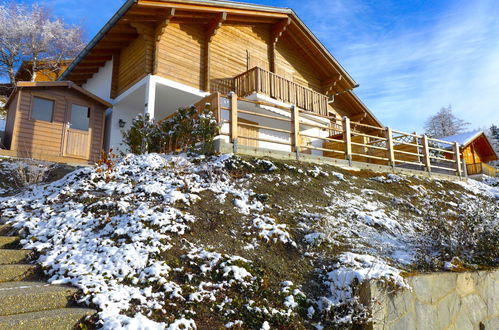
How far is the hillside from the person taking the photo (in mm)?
3445

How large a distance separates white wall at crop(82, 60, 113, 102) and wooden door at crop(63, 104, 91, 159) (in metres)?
1.45

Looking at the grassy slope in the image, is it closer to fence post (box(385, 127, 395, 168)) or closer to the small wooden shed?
fence post (box(385, 127, 395, 168))

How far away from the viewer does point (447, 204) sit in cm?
824

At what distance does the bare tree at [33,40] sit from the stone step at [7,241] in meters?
23.2

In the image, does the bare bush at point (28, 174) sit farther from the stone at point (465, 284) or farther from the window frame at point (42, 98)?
the stone at point (465, 284)

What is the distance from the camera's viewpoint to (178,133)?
8.59 meters

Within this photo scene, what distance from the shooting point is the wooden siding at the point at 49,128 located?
10977 mm

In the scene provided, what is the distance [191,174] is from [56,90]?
807 cm

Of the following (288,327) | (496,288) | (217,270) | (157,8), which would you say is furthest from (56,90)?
(496,288)

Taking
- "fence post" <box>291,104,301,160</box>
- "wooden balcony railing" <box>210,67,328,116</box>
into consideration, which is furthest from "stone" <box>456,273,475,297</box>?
"wooden balcony railing" <box>210,67,328,116</box>

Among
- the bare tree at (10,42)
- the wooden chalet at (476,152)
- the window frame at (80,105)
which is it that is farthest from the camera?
the wooden chalet at (476,152)

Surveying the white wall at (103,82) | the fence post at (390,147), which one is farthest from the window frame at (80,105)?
the fence post at (390,147)

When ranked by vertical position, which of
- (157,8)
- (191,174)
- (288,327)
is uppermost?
(157,8)

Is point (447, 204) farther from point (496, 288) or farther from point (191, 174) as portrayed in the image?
point (191, 174)
